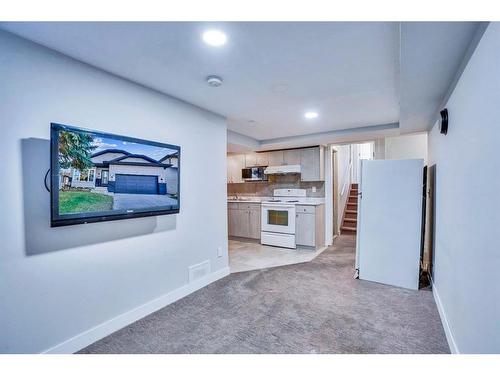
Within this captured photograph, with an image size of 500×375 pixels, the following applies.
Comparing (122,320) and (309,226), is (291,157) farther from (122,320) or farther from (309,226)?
(122,320)

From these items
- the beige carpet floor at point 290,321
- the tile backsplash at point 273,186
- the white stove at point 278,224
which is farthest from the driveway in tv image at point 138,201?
the tile backsplash at point 273,186

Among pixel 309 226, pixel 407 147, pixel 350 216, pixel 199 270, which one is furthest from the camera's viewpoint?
pixel 350 216

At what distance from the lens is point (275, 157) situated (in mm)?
5508

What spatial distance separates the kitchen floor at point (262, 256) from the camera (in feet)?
12.8

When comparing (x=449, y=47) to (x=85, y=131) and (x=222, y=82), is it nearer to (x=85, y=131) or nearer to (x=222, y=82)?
(x=222, y=82)

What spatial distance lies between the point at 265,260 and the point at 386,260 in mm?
1793

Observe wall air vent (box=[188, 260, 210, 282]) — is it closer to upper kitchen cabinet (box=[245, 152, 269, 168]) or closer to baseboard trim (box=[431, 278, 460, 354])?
baseboard trim (box=[431, 278, 460, 354])

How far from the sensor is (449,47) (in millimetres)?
1445

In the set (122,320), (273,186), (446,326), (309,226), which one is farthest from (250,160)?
(446,326)

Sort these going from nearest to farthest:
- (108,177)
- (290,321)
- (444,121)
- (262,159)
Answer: (108,177) → (444,121) → (290,321) → (262,159)

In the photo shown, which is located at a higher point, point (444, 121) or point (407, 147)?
point (407, 147)

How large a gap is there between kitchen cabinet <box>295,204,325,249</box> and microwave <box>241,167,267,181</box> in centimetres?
122

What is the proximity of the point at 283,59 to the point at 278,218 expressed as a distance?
3470 mm
